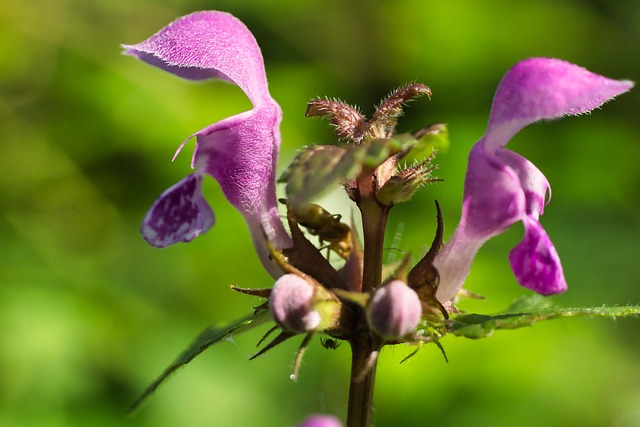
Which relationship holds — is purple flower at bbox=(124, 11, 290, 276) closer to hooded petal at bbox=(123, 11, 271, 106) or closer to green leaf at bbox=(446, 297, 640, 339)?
hooded petal at bbox=(123, 11, 271, 106)

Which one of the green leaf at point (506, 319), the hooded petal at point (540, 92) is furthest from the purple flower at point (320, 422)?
the hooded petal at point (540, 92)

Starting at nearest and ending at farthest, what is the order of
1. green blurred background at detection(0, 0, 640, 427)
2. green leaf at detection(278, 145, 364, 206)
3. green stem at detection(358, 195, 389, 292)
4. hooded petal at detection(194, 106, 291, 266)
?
green leaf at detection(278, 145, 364, 206), green stem at detection(358, 195, 389, 292), hooded petal at detection(194, 106, 291, 266), green blurred background at detection(0, 0, 640, 427)

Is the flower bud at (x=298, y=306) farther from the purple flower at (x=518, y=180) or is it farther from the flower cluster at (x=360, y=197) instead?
the purple flower at (x=518, y=180)

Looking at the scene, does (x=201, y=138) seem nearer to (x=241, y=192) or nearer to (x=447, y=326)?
(x=241, y=192)

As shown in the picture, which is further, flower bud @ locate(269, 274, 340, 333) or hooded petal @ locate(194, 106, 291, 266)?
hooded petal @ locate(194, 106, 291, 266)

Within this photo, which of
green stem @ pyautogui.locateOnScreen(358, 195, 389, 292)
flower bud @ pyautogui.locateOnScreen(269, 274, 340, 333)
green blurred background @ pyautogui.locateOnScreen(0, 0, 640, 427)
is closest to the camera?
flower bud @ pyautogui.locateOnScreen(269, 274, 340, 333)

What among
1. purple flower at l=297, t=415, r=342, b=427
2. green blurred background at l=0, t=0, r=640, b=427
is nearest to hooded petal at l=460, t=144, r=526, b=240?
purple flower at l=297, t=415, r=342, b=427

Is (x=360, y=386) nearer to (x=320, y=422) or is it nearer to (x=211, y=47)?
(x=320, y=422)

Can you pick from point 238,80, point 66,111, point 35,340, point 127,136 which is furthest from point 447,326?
point 66,111
